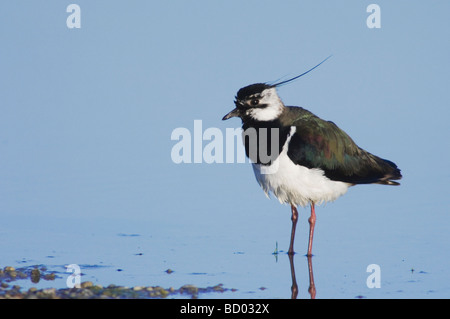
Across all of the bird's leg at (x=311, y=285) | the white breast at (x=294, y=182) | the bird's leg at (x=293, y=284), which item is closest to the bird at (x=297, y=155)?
the white breast at (x=294, y=182)

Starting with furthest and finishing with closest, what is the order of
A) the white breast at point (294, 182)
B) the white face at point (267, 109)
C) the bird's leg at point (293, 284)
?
the white face at point (267, 109) → the white breast at point (294, 182) → the bird's leg at point (293, 284)

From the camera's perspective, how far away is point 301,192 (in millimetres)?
8383

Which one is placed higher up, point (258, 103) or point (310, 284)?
point (258, 103)

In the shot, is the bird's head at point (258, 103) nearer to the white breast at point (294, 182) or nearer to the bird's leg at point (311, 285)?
the white breast at point (294, 182)

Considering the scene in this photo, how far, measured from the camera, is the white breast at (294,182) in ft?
27.0

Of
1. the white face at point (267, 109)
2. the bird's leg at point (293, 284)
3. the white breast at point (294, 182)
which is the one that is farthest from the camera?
the white face at point (267, 109)

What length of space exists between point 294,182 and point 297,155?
0.93 feet

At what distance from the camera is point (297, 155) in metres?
8.25

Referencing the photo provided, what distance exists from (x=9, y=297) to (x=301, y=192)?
3.38m

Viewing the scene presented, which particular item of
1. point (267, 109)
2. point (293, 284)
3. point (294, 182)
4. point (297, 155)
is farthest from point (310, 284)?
point (267, 109)

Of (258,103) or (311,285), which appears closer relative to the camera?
(311,285)

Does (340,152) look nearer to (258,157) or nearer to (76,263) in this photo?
(258,157)

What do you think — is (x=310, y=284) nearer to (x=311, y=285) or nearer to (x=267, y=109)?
(x=311, y=285)
